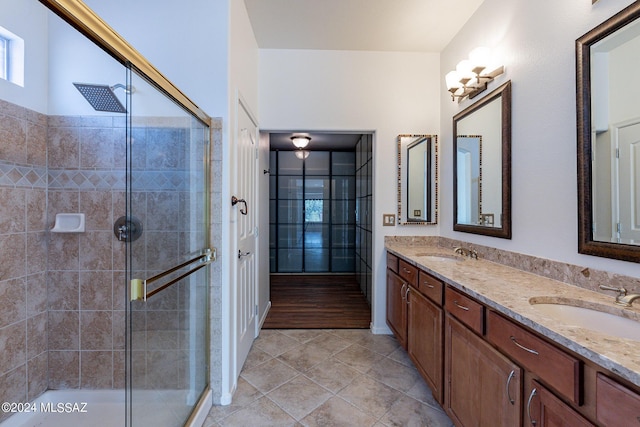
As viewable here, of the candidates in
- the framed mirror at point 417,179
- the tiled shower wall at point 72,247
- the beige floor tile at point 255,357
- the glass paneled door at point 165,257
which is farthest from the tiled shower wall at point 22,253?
the framed mirror at point 417,179

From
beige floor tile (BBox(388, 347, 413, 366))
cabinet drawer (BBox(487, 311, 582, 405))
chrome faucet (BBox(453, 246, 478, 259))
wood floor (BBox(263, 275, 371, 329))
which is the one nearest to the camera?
cabinet drawer (BBox(487, 311, 582, 405))

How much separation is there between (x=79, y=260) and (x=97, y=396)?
89 centimetres

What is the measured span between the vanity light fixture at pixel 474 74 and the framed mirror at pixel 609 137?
71 centimetres

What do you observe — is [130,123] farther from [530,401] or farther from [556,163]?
[556,163]

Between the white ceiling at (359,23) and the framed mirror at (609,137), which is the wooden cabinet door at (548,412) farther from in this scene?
the white ceiling at (359,23)

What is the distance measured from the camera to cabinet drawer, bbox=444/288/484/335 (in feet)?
4.04

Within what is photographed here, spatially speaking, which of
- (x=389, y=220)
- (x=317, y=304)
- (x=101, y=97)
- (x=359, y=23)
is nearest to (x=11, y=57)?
(x=101, y=97)

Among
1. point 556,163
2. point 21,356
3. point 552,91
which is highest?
point 552,91

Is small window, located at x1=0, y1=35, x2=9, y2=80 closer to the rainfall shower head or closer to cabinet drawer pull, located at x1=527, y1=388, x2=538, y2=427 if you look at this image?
the rainfall shower head

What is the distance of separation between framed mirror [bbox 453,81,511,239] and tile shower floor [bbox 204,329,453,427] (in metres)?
1.26

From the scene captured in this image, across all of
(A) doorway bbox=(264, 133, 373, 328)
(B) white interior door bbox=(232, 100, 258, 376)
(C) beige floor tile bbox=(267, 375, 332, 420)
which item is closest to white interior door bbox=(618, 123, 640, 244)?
(C) beige floor tile bbox=(267, 375, 332, 420)

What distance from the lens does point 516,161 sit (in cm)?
175

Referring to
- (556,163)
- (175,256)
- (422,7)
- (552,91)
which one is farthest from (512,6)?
(175,256)

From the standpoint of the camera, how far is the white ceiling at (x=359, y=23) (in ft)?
6.91
